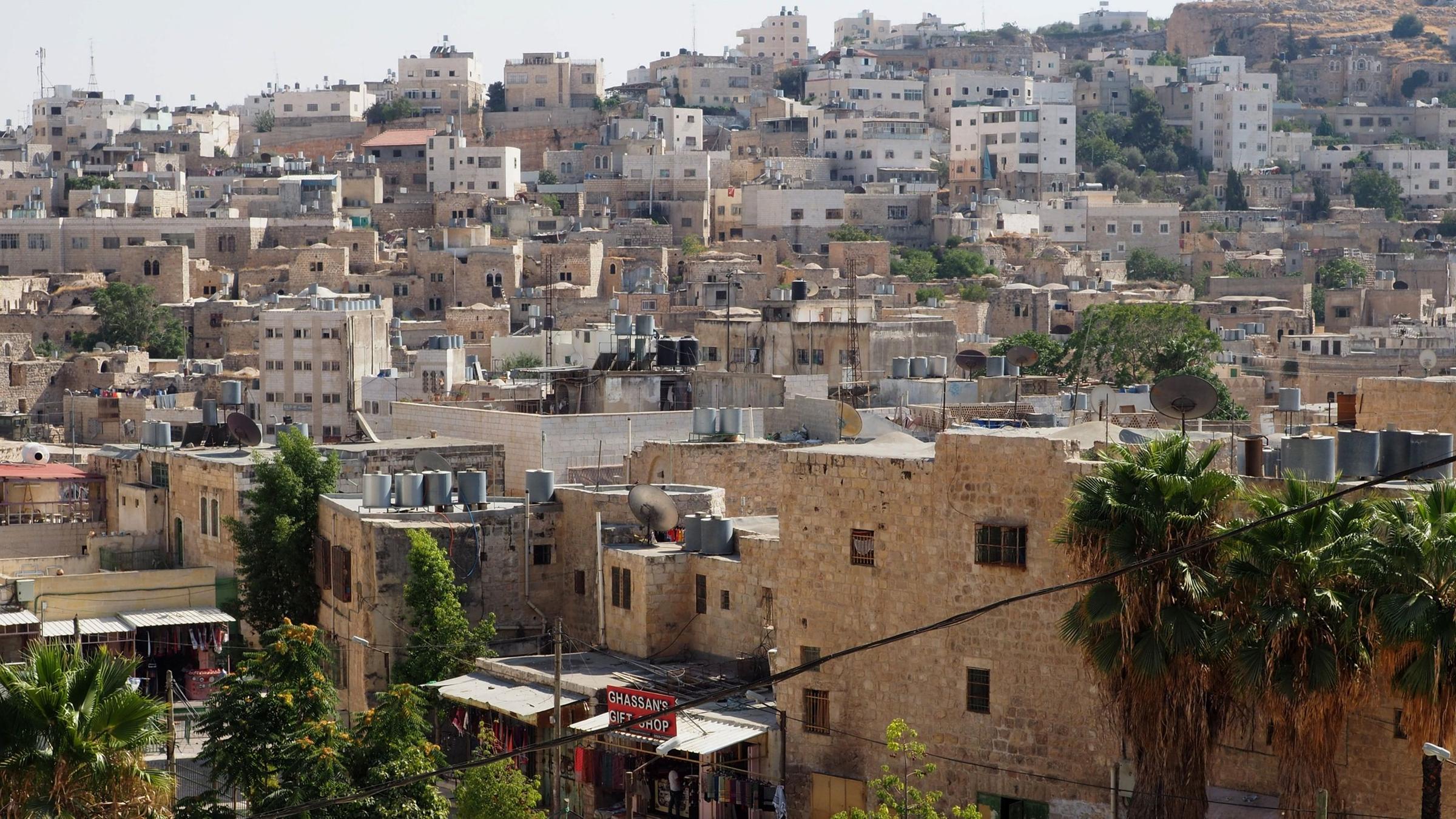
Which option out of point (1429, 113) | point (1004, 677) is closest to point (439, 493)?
point (1004, 677)

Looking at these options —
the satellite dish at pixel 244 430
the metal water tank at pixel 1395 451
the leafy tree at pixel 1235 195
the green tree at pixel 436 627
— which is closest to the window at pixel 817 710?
the green tree at pixel 436 627

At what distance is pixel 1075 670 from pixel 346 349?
36.1 meters

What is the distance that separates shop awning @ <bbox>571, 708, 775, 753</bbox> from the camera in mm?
16750

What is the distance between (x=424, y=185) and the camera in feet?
283

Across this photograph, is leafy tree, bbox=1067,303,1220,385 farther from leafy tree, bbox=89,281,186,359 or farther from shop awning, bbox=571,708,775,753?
shop awning, bbox=571,708,775,753

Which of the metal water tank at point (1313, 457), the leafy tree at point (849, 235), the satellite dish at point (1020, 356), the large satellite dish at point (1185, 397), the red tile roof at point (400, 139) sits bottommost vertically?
the satellite dish at point (1020, 356)

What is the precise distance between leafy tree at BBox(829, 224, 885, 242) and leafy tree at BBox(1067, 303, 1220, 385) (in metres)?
26.0

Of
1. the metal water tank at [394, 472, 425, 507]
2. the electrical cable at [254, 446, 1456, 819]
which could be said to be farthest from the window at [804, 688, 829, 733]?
the metal water tank at [394, 472, 425, 507]

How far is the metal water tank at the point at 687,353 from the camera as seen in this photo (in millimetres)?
34375

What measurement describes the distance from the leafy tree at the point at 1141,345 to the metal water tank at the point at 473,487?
24.7 meters

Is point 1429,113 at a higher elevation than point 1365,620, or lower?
higher

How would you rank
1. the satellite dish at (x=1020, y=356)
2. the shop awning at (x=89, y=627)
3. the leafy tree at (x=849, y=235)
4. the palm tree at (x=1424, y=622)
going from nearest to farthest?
the palm tree at (x=1424, y=622), the shop awning at (x=89, y=627), the satellite dish at (x=1020, y=356), the leafy tree at (x=849, y=235)

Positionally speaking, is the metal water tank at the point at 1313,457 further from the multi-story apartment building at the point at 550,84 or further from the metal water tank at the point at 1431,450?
the multi-story apartment building at the point at 550,84

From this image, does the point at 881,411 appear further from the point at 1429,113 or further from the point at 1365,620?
the point at 1429,113
